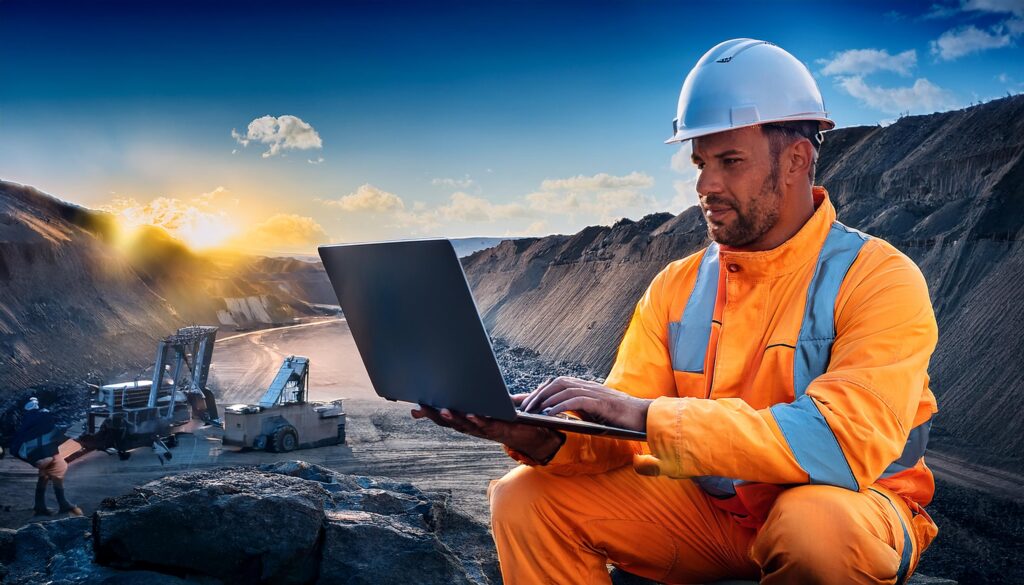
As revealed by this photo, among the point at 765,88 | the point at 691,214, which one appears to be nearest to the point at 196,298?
the point at 691,214

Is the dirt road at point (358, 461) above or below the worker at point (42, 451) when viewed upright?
below

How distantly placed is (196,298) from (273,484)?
40.2 meters

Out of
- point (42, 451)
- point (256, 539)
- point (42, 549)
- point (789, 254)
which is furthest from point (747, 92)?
point (42, 451)

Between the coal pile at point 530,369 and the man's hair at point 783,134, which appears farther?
the coal pile at point 530,369

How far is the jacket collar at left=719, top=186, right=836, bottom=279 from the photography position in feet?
7.82

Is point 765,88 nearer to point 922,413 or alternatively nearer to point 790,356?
point 790,356

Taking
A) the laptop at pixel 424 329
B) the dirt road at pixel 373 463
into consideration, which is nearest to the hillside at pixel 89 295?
the dirt road at pixel 373 463

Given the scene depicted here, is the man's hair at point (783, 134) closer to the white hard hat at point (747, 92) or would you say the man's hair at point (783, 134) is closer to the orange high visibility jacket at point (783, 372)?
the white hard hat at point (747, 92)

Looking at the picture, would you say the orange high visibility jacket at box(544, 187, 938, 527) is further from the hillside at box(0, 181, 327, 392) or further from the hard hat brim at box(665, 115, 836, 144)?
the hillside at box(0, 181, 327, 392)

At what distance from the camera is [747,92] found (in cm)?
248

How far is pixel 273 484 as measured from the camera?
412 centimetres

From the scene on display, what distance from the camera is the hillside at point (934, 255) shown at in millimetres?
12117

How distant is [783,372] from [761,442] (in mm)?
446

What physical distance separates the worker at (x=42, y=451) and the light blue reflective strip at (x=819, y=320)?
9.70m
